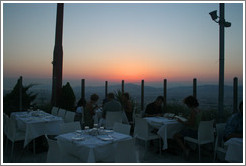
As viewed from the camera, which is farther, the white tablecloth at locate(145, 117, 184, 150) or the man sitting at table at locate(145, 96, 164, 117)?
the man sitting at table at locate(145, 96, 164, 117)

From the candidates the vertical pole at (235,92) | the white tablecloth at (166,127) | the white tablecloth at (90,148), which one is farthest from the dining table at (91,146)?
the vertical pole at (235,92)

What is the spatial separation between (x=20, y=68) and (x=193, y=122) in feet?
23.7

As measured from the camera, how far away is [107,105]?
6.09 metres

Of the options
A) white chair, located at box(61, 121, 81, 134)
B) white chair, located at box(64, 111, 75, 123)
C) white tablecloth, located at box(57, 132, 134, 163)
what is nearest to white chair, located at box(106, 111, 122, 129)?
white chair, located at box(64, 111, 75, 123)

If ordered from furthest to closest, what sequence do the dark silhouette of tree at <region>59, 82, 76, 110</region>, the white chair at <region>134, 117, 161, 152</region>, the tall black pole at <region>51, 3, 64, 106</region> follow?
the tall black pole at <region>51, 3, 64, 106</region>, the dark silhouette of tree at <region>59, 82, 76, 110</region>, the white chair at <region>134, 117, 161, 152</region>

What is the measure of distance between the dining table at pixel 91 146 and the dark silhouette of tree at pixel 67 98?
571 centimetres

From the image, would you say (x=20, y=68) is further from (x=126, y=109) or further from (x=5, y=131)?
(x=126, y=109)

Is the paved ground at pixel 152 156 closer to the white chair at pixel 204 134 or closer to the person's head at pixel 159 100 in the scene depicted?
the white chair at pixel 204 134

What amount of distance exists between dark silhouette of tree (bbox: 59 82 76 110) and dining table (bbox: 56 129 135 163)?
5715mm

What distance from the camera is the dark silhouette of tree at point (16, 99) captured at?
24.0 feet

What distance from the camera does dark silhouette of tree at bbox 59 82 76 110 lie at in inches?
358

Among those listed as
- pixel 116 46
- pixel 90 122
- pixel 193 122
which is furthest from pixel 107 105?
pixel 116 46

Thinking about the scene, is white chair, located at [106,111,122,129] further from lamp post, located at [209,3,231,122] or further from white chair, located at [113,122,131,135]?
lamp post, located at [209,3,231,122]

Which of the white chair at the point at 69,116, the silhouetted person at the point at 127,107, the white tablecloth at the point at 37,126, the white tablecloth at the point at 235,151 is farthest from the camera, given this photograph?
the silhouetted person at the point at 127,107
